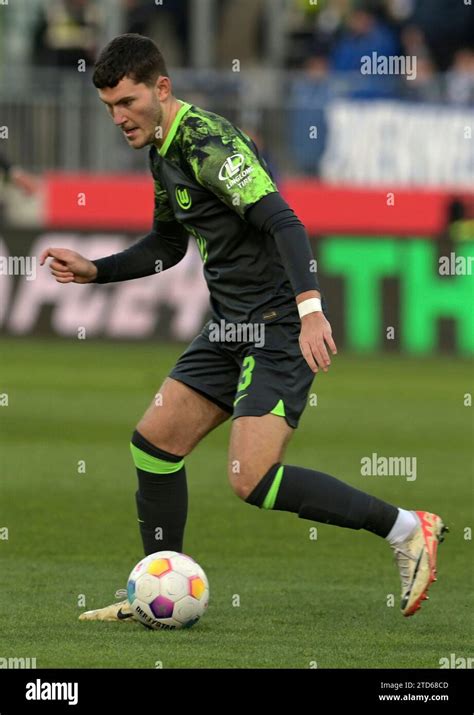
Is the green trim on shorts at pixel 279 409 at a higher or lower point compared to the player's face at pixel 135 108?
lower

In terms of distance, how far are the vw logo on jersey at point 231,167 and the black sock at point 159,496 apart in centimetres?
118

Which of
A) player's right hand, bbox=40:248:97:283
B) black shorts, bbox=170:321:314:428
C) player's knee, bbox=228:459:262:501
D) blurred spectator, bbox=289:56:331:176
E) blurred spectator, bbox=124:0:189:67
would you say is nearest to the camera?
player's knee, bbox=228:459:262:501

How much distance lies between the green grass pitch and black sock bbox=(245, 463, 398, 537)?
0.46m

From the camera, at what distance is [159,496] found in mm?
6883

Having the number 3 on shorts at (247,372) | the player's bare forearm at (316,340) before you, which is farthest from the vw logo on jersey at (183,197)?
the player's bare forearm at (316,340)

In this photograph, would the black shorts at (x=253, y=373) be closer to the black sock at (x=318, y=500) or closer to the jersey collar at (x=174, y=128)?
the black sock at (x=318, y=500)

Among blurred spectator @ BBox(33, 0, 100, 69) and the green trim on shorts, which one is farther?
blurred spectator @ BBox(33, 0, 100, 69)

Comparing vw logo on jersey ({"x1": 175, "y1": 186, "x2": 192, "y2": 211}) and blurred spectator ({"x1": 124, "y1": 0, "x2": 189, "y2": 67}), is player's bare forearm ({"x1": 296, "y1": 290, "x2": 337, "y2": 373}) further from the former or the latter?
blurred spectator ({"x1": 124, "y1": 0, "x2": 189, "y2": 67})

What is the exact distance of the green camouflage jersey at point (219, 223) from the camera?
6.39m

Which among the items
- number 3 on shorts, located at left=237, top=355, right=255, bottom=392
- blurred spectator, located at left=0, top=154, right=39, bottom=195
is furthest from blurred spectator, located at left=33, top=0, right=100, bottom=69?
number 3 on shorts, located at left=237, top=355, right=255, bottom=392

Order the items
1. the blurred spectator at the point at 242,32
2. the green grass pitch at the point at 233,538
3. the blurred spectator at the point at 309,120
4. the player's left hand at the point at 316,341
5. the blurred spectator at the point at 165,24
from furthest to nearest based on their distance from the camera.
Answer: the blurred spectator at the point at 242,32
the blurred spectator at the point at 165,24
the blurred spectator at the point at 309,120
the green grass pitch at the point at 233,538
the player's left hand at the point at 316,341

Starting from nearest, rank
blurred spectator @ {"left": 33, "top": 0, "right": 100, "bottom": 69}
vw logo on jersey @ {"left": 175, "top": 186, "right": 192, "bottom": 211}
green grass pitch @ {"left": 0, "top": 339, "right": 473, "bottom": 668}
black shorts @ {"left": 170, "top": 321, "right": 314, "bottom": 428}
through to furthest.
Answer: green grass pitch @ {"left": 0, "top": 339, "right": 473, "bottom": 668}, black shorts @ {"left": 170, "top": 321, "right": 314, "bottom": 428}, vw logo on jersey @ {"left": 175, "top": 186, "right": 192, "bottom": 211}, blurred spectator @ {"left": 33, "top": 0, "right": 100, "bottom": 69}

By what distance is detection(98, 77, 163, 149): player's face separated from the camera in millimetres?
6371

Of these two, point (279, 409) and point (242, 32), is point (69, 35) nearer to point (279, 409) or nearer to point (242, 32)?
point (242, 32)
